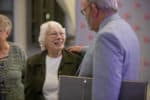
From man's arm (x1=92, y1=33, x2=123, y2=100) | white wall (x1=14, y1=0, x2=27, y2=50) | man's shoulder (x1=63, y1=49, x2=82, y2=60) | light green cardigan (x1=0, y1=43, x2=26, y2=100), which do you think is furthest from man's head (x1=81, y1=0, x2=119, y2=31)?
white wall (x1=14, y1=0, x2=27, y2=50)

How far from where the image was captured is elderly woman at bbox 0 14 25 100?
2.94 m

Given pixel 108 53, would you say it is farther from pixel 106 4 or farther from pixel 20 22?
pixel 20 22

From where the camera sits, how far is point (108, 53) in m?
1.70

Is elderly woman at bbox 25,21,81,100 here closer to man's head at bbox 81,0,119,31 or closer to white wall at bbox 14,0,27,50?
man's head at bbox 81,0,119,31

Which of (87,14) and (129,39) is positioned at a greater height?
(87,14)

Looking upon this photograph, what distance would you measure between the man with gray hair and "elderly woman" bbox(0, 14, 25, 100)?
1.19 metres

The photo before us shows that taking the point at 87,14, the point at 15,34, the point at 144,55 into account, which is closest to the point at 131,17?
the point at 144,55

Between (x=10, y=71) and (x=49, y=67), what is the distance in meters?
0.32

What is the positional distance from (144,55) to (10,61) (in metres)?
2.25

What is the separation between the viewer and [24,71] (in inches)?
118

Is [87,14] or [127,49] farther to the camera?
[87,14]

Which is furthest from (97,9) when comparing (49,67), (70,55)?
(49,67)

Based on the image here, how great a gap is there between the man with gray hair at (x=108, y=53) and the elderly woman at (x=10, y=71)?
1.19 metres

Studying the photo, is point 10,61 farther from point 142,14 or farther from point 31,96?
point 142,14
